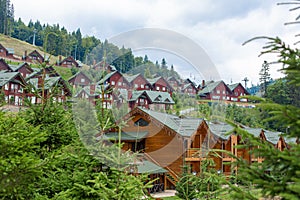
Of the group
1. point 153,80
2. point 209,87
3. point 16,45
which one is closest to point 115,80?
point 153,80

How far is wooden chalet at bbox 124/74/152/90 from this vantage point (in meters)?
7.70

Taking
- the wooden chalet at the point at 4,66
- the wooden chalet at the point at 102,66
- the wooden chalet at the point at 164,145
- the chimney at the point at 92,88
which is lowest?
the wooden chalet at the point at 164,145

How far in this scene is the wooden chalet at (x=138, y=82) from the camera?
7.70m

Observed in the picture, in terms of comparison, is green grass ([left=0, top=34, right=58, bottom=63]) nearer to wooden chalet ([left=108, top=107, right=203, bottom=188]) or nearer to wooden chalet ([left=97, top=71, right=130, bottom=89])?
wooden chalet ([left=108, top=107, right=203, bottom=188])

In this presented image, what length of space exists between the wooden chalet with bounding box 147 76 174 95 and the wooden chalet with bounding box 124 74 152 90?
0.31 m

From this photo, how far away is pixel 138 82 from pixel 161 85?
2.72 ft

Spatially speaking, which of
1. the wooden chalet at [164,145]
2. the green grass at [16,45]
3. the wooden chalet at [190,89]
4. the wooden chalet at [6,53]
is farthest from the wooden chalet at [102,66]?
the green grass at [16,45]

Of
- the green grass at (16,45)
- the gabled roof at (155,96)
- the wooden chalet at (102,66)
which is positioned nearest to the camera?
the wooden chalet at (102,66)

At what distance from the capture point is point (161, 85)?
840cm

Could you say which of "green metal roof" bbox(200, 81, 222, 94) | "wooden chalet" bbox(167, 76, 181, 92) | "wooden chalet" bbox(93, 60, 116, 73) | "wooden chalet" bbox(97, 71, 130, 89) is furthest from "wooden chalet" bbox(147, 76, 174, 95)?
"wooden chalet" bbox(93, 60, 116, 73)

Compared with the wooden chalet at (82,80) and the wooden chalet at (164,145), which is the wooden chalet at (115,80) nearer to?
the wooden chalet at (82,80)

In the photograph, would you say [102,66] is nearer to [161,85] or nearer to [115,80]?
[115,80]

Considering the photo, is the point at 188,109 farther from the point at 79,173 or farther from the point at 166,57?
the point at 79,173

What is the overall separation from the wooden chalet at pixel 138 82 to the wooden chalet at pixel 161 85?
1.03 ft
